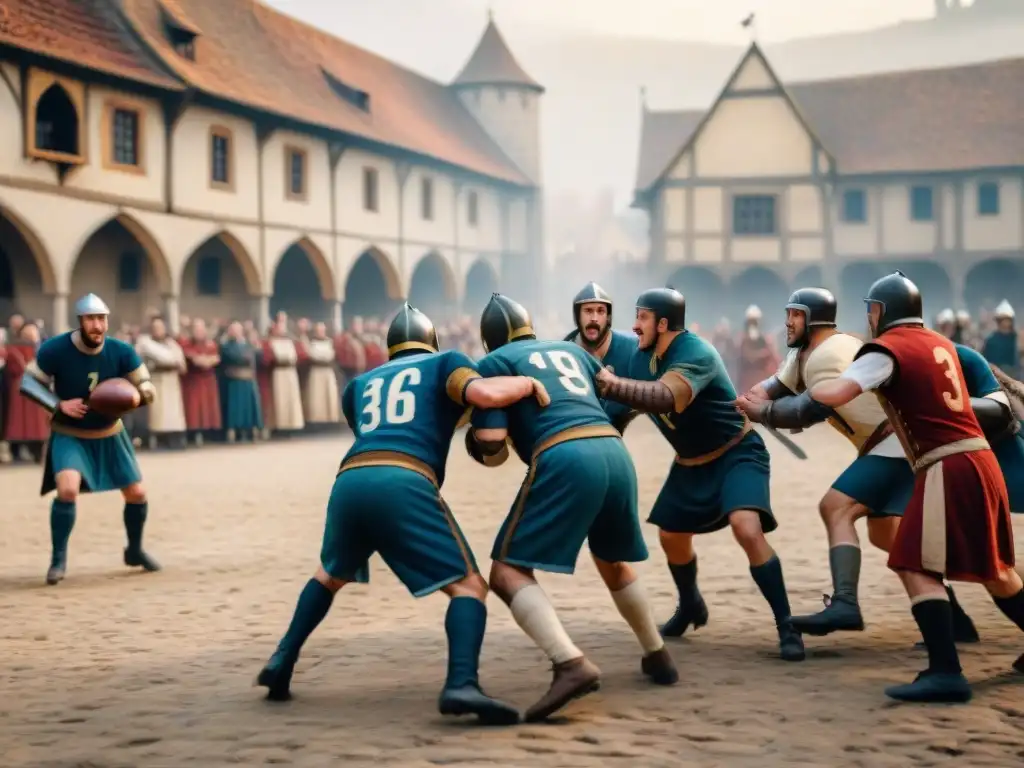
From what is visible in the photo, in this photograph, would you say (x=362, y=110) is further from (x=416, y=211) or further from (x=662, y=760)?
(x=662, y=760)

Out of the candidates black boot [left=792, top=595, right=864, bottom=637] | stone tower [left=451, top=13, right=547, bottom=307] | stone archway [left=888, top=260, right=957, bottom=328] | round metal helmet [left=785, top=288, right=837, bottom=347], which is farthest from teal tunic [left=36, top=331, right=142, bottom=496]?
stone tower [left=451, top=13, right=547, bottom=307]

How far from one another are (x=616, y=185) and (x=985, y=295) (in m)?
104

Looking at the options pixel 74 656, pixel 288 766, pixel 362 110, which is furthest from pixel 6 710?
pixel 362 110

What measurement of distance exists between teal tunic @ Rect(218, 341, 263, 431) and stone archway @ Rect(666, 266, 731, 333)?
69.4 ft

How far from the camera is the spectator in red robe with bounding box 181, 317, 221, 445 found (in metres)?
20.1

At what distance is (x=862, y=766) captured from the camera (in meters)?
4.35

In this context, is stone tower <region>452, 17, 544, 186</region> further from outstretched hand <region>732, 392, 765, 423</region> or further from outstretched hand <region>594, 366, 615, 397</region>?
outstretched hand <region>594, 366, 615, 397</region>

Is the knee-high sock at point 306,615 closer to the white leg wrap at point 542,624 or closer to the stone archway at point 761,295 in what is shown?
the white leg wrap at point 542,624

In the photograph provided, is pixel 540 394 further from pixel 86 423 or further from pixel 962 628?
pixel 86 423

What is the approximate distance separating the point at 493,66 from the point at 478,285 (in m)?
9.54

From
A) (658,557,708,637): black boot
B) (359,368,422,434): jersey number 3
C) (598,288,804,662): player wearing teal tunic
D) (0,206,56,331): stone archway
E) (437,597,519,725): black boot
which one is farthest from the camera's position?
(0,206,56,331): stone archway

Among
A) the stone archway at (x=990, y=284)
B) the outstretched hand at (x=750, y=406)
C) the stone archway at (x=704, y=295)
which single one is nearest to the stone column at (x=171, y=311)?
the stone archway at (x=704, y=295)

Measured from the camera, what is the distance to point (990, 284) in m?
40.7

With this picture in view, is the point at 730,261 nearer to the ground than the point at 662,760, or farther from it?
farther from it
